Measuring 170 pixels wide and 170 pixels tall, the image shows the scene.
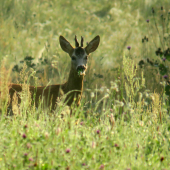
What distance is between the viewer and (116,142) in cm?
388

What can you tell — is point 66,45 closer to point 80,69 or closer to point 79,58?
point 79,58

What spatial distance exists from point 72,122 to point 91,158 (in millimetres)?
420

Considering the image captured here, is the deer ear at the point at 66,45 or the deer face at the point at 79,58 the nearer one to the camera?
the deer face at the point at 79,58

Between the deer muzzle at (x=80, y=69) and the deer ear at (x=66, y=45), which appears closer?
the deer muzzle at (x=80, y=69)

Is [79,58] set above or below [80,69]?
above

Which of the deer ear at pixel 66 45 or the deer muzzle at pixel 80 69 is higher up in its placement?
the deer ear at pixel 66 45

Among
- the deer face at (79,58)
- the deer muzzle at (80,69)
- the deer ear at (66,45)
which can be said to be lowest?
the deer muzzle at (80,69)

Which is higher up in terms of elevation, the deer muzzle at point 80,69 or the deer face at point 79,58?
the deer face at point 79,58

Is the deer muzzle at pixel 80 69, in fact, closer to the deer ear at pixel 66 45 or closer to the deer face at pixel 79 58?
the deer face at pixel 79 58

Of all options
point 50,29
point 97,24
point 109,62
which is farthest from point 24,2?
point 109,62

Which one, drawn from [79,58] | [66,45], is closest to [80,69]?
[79,58]

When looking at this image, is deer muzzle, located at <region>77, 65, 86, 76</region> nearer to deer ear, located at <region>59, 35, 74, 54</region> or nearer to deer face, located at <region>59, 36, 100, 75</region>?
deer face, located at <region>59, 36, 100, 75</region>

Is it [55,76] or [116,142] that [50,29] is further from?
[116,142]

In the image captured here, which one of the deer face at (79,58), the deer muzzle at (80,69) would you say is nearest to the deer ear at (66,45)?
the deer face at (79,58)
